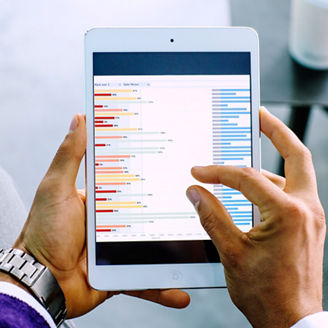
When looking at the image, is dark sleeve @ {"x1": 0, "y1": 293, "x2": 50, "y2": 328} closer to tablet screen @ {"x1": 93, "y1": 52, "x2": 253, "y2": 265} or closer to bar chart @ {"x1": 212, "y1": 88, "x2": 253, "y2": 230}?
tablet screen @ {"x1": 93, "y1": 52, "x2": 253, "y2": 265}

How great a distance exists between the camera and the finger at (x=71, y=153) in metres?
0.68

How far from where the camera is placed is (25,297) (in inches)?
24.6

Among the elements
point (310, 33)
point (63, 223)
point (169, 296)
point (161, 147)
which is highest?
point (310, 33)

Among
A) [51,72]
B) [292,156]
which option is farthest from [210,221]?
[51,72]

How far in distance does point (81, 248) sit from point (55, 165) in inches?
5.0

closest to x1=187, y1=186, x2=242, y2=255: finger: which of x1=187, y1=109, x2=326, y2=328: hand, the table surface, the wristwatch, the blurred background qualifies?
x1=187, y1=109, x2=326, y2=328: hand

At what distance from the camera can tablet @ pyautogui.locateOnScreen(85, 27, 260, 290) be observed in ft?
2.25

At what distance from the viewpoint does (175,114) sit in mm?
687

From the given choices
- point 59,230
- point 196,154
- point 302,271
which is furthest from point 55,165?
point 302,271

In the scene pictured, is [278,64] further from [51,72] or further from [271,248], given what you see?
[51,72]

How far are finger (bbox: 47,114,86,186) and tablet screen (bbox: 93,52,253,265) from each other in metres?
0.02

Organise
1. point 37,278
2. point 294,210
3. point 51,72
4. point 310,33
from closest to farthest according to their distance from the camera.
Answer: point 294,210 → point 37,278 → point 310,33 → point 51,72

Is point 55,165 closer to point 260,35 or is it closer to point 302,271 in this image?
point 302,271

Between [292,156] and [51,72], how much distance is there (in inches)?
36.2
